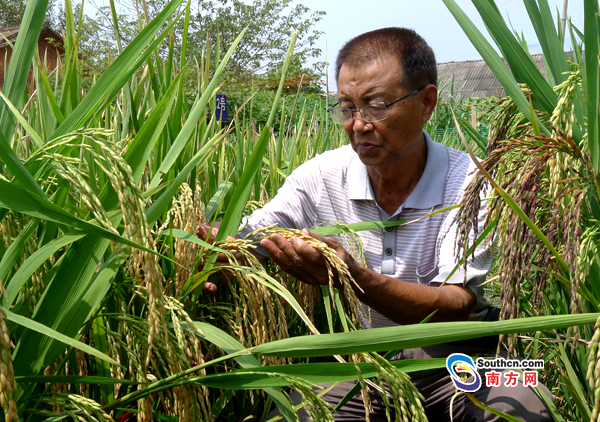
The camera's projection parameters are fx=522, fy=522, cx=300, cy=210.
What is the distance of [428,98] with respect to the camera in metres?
2.32

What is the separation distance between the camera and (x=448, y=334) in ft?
2.59

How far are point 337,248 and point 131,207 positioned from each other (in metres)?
0.93

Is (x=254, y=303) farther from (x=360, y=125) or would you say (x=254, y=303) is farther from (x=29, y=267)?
(x=360, y=125)

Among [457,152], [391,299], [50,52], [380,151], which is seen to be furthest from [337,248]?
[50,52]

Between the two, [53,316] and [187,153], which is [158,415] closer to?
[53,316]

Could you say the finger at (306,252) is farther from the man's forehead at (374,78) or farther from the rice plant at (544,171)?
the man's forehead at (374,78)

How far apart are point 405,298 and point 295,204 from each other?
0.71m

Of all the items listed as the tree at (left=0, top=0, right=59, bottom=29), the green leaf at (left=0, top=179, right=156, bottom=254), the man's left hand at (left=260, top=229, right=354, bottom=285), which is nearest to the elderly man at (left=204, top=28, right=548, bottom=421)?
the man's left hand at (left=260, top=229, right=354, bottom=285)

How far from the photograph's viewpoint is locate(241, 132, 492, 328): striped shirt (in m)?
2.06

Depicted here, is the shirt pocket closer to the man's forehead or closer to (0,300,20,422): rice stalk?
the man's forehead

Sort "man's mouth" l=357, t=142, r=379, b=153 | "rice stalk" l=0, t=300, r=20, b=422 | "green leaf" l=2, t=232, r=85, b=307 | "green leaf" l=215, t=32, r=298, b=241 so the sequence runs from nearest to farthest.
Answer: "rice stalk" l=0, t=300, r=20, b=422 < "green leaf" l=2, t=232, r=85, b=307 < "green leaf" l=215, t=32, r=298, b=241 < "man's mouth" l=357, t=142, r=379, b=153

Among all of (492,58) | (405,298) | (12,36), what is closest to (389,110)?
(405,298)

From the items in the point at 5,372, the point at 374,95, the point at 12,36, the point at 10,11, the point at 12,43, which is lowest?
the point at 5,372

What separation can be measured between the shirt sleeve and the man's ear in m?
0.54
